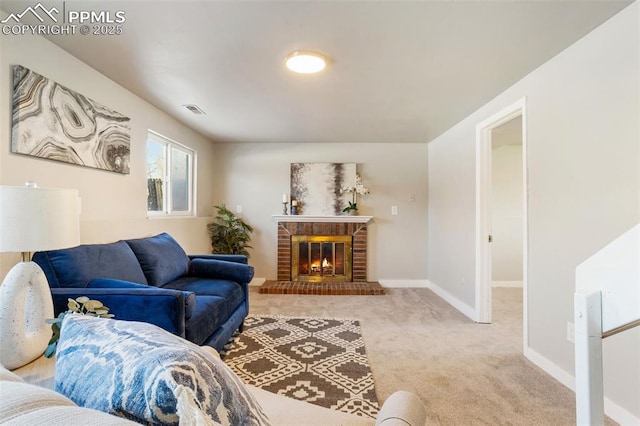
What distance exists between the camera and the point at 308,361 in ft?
7.17

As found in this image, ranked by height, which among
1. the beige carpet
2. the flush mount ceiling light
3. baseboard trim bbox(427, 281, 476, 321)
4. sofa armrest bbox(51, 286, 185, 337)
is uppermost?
the flush mount ceiling light

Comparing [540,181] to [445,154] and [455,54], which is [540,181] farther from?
[445,154]

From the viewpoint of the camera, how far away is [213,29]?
67.3 inches

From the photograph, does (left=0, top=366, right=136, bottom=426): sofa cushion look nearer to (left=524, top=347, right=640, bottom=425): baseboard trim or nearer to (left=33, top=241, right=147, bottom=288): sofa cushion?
(left=33, top=241, right=147, bottom=288): sofa cushion

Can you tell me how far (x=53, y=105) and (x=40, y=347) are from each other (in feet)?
5.11

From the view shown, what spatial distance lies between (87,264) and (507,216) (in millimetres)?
5260

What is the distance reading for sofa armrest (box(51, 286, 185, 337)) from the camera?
1538mm

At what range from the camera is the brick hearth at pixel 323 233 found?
4.42 meters

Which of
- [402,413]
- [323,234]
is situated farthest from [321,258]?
[402,413]

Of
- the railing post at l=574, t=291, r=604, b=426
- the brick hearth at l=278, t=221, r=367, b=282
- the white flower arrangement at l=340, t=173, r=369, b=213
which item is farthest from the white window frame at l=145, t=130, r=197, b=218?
the railing post at l=574, t=291, r=604, b=426

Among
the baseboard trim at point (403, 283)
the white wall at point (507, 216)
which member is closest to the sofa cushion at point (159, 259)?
the baseboard trim at point (403, 283)

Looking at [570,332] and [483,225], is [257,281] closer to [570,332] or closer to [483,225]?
[483,225]

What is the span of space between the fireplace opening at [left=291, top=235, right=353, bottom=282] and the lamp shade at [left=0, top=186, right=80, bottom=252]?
3321mm

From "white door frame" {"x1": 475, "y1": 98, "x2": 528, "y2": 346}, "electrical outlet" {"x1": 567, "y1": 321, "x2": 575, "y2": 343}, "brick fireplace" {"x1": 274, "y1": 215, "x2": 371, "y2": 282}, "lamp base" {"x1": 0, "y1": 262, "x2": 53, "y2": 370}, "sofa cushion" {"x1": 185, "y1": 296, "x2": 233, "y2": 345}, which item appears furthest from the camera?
"brick fireplace" {"x1": 274, "y1": 215, "x2": 371, "y2": 282}
